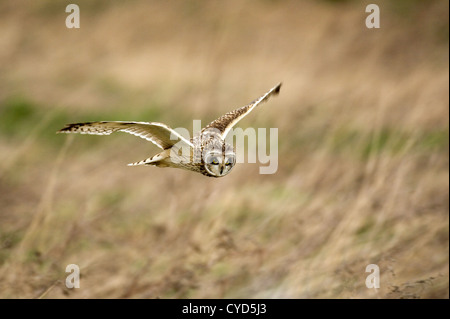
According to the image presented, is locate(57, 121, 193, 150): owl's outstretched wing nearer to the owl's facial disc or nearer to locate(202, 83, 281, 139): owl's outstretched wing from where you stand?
the owl's facial disc

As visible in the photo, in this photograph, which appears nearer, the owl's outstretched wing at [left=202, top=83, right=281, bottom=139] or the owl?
the owl

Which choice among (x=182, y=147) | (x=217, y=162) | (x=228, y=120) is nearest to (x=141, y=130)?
(x=182, y=147)

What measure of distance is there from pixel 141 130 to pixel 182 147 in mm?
189

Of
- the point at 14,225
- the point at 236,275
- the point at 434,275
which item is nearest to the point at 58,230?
the point at 14,225

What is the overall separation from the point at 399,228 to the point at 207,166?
112 inches

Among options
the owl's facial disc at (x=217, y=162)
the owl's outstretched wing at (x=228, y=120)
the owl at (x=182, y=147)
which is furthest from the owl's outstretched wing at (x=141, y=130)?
the owl's outstretched wing at (x=228, y=120)

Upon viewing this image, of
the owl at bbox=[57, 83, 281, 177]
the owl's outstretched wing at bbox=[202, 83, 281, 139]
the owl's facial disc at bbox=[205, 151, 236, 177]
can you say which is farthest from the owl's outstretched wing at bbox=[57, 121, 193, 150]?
the owl's outstretched wing at bbox=[202, 83, 281, 139]

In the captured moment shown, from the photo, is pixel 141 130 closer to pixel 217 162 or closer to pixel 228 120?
pixel 217 162

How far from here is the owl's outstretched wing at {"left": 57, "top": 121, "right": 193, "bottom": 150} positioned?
1.98m

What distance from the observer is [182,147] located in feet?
7.22

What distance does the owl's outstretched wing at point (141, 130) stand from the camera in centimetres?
198

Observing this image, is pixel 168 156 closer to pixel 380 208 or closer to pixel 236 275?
pixel 236 275

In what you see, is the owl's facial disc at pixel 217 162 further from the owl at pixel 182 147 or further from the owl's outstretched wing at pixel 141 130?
the owl's outstretched wing at pixel 141 130

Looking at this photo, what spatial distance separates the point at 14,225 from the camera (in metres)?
3.20
